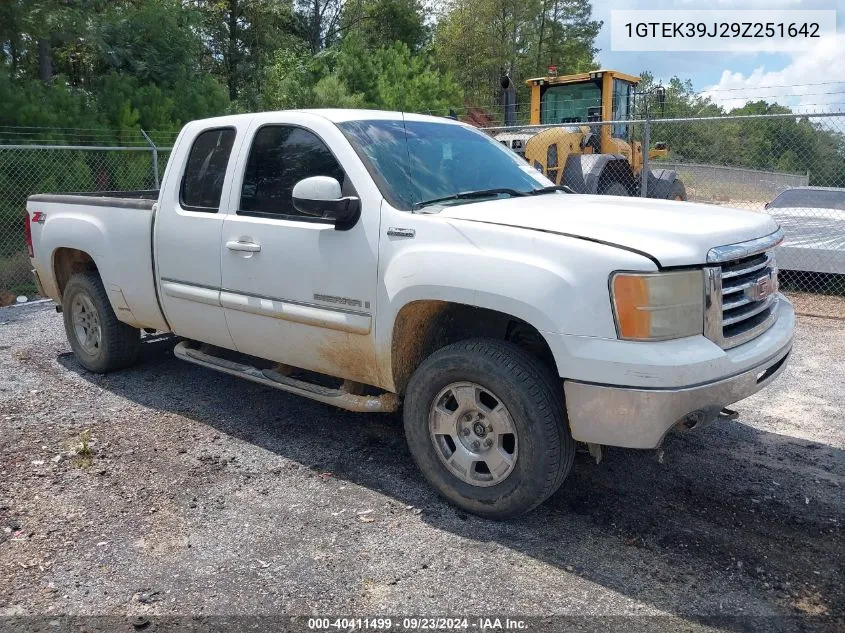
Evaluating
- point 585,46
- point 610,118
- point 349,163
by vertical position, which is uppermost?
point 585,46

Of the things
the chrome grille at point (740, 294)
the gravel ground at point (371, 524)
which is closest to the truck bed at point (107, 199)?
the gravel ground at point (371, 524)

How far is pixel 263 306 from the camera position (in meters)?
4.48

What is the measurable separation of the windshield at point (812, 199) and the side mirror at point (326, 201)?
24.5 feet

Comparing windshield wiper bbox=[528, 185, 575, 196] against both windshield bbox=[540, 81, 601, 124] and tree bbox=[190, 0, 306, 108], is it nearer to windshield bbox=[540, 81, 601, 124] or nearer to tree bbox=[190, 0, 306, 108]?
windshield bbox=[540, 81, 601, 124]

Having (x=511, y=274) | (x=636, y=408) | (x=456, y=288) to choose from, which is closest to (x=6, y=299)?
(x=456, y=288)

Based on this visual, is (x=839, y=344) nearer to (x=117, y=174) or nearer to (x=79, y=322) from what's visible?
(x=79, y=322)

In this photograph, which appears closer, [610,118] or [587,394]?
Answer: [587,394]

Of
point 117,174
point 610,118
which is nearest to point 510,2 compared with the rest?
point 610,118

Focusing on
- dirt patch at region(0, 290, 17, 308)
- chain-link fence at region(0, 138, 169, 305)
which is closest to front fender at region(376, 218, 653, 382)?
dirt patch at region(0, 290, 17, 308)

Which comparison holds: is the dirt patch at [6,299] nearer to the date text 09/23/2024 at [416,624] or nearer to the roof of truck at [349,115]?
the roof of truck at [349,115]

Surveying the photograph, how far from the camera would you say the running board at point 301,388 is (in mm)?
4152

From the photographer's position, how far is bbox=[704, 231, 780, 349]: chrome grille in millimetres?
3303

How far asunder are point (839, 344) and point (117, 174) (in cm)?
1133

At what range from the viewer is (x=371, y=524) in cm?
368
